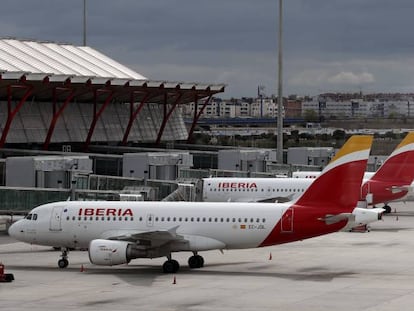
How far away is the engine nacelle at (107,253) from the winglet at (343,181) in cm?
909

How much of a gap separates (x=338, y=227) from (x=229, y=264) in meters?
6.91

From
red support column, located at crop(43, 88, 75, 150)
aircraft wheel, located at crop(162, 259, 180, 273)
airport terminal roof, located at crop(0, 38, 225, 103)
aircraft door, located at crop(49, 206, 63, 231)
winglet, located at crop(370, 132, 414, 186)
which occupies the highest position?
airport terminal roof, located at crop(0, 38, 225, 103)

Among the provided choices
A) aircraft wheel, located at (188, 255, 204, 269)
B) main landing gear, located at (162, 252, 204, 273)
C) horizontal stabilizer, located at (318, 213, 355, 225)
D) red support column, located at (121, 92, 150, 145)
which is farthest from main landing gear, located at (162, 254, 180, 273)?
red support column, located at (121, 92, 150, 145)

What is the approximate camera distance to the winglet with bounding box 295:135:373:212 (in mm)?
48781

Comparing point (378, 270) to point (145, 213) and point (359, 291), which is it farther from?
point (145, 213)

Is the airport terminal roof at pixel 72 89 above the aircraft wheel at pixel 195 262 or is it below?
above

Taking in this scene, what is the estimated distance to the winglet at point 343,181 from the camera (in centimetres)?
4878

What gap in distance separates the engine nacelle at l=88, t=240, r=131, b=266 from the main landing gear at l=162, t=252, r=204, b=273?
208 cm

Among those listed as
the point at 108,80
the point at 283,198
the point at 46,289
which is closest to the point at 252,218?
the point at 46,289

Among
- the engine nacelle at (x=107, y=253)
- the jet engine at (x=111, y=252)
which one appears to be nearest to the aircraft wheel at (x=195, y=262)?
the jet engine at (x=111, y=252)

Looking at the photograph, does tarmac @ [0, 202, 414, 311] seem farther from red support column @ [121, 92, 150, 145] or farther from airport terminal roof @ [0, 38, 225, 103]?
red support column @ [121, 92, 150, 145]

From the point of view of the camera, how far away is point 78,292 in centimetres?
4266

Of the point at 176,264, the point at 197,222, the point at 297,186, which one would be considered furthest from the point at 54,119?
the point at 176,264

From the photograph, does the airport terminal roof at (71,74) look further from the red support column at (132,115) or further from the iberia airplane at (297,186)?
the iberia airplane at (297,186)
